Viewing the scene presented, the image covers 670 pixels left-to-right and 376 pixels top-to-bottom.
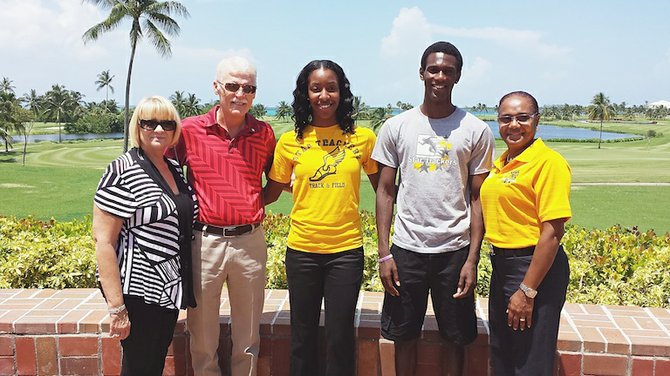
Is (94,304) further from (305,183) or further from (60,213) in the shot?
(60,213)

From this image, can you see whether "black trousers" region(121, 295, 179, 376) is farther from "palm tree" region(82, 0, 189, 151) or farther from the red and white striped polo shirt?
"palm tree" region(82, 0, 189, 151)

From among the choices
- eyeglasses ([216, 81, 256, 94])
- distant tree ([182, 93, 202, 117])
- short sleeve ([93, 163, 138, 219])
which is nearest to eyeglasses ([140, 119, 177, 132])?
short sleeve ([93, 163, 138, 219])

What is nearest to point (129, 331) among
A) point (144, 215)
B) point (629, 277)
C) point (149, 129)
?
point (144, 215)

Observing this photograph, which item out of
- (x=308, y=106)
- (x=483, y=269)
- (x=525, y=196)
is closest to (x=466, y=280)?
(x=525, y=196)

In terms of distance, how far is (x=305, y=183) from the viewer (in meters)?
2.86

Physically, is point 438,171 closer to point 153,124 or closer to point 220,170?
point 220,170

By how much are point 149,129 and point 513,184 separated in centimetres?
170

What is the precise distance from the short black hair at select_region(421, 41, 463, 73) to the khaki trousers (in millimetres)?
1264

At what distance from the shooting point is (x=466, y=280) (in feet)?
9.08

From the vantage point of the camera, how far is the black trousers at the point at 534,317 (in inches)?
98.5

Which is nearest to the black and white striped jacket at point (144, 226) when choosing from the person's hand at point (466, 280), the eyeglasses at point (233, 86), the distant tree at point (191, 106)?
the eyeglasses at point (233, 86)

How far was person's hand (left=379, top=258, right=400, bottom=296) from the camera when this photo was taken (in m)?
2.86

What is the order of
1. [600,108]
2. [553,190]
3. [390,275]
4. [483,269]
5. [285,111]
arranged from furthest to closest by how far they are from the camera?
[600,108]
[285,111]
[483,269]
[390,275]
[553,190]

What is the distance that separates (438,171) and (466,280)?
0.57 meters
